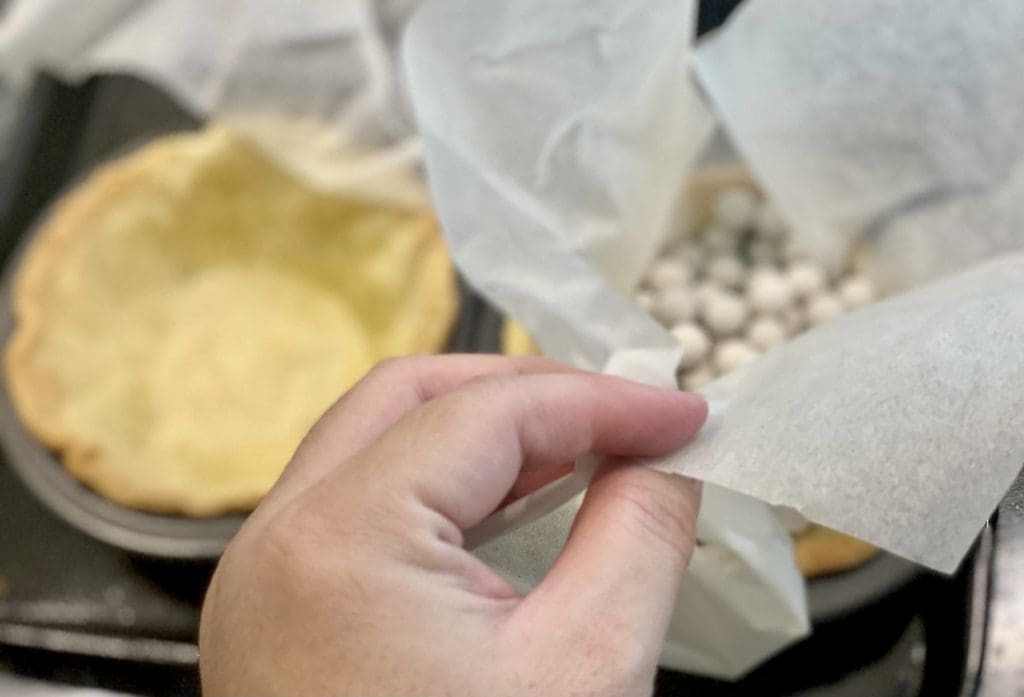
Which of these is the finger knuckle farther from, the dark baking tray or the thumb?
the dark baking tray

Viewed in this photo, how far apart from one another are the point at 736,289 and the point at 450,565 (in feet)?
1.32

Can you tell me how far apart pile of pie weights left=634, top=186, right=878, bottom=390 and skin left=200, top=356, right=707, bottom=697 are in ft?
0.82

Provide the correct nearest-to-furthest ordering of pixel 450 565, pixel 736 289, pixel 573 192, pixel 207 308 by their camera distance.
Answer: pixel 450 565 → pixel 573 192 → pixel 736 289 → pixel 207 308

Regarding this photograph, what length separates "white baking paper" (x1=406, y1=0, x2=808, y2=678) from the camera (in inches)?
15.5

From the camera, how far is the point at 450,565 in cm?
25

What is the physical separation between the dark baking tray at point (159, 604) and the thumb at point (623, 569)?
0.61 ft

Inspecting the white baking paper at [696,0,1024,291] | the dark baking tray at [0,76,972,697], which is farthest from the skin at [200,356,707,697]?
the white baking paper at [696,0,1024,291]

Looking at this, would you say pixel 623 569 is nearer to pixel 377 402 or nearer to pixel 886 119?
pixel 377 402

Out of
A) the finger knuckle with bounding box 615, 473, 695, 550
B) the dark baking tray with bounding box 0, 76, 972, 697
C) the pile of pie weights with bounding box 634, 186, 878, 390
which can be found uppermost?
the finger knuckle with bounding box 615, 473, 695, 550

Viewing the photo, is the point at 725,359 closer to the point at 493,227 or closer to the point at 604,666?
the point at 493,227

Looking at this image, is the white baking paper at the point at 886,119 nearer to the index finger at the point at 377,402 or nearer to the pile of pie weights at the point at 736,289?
the pile of pie weights at the point at 736,289

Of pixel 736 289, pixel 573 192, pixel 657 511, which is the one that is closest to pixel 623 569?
pixel 657 511

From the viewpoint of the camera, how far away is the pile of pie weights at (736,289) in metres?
0.55

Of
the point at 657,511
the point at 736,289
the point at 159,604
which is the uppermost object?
the point at 657,511
